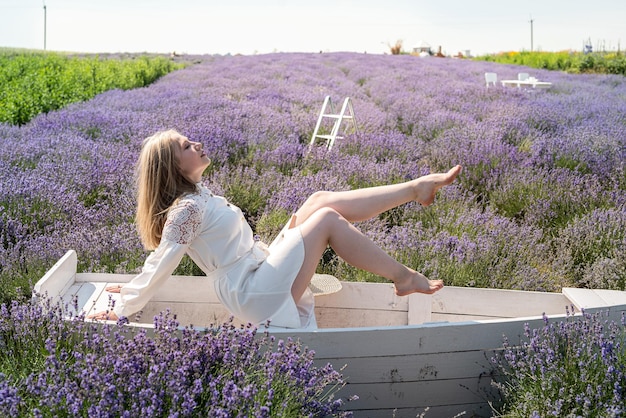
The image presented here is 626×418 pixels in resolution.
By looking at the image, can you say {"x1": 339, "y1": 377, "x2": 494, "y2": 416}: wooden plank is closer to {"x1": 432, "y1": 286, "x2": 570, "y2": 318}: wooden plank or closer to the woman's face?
{"x1": 432, "y1": 286, "x2": 570, "y2": 318}: wooden plank

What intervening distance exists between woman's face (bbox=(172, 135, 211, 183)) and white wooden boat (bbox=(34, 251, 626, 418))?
49cm

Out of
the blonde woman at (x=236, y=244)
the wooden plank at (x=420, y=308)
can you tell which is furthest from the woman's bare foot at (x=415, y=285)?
the wooden plank at (x=420, y=308)

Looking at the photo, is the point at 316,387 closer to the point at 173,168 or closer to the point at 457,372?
the point at 457,372

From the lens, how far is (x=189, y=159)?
276 centimetres

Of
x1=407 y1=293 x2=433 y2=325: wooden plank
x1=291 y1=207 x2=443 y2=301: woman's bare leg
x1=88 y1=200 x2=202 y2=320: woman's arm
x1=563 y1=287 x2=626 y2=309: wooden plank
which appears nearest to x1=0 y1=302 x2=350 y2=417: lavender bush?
x1=88 y1=200 x2=202 y2=320: woman's arm

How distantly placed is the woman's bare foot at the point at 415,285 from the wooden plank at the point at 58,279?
4.49 feet

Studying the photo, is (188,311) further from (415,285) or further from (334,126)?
(334,126)

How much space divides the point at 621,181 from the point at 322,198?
3.03m

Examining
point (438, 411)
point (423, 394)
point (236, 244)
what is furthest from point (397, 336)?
point (236, 244)

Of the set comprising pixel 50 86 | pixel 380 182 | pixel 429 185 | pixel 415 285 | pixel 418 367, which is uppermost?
pixel 50 86

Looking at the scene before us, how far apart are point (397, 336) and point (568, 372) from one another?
56 cm

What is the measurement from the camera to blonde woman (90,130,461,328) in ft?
8.56

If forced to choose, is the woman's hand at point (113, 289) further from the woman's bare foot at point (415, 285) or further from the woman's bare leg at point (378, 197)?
the woman's bare foot at point (415, 285)

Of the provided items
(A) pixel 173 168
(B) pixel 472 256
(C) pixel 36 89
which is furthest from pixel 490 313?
(C) pixel 36 89
